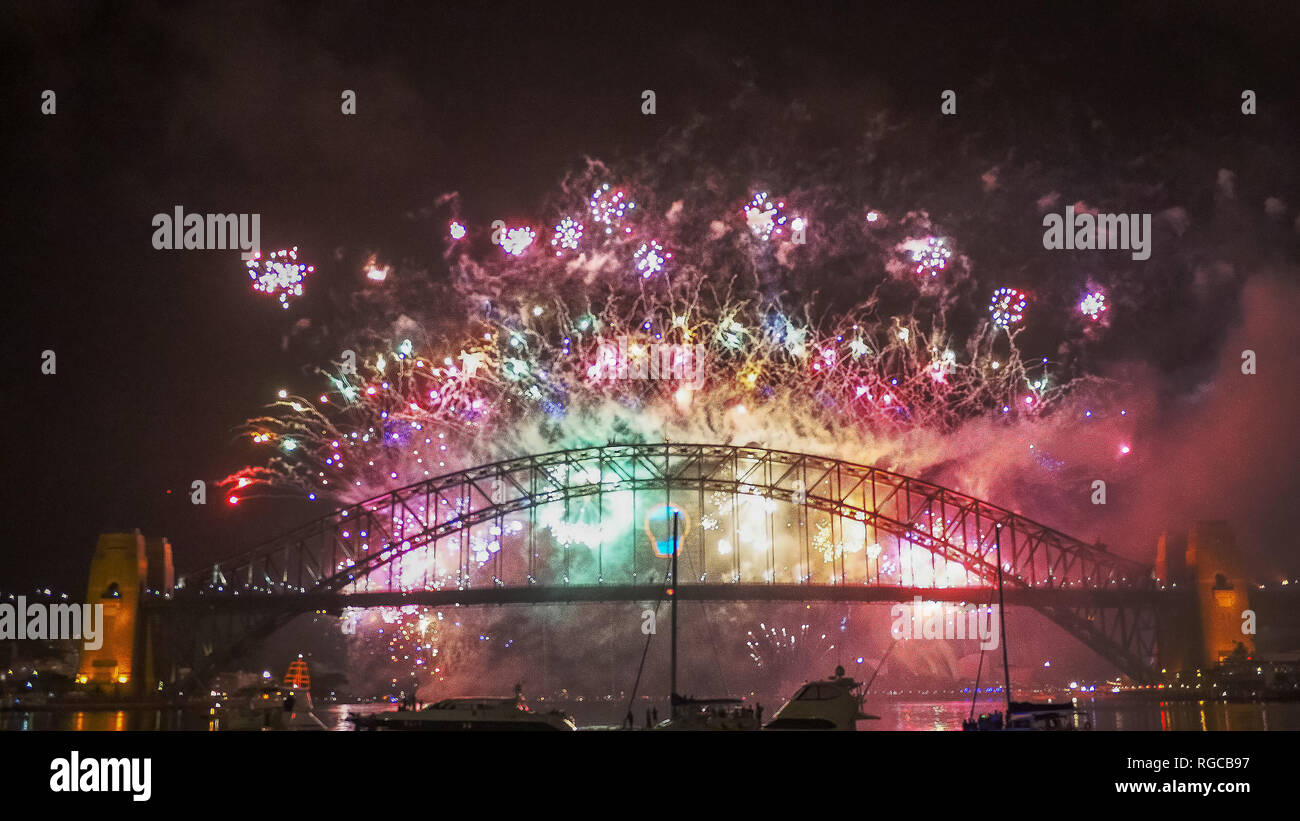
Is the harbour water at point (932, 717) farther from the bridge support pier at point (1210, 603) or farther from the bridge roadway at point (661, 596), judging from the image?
the bridge support pier at point (1210, 603)

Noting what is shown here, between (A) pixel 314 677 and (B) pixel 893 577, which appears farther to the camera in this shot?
(A) pixel 314 677

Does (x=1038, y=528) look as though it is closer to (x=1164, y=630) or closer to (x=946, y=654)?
(x=1164, y=630)

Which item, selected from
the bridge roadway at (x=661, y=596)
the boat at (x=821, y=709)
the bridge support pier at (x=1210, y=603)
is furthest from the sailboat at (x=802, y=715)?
the bridge support pier at (x=1210, y=603)

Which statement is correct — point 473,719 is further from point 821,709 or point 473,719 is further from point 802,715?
point 821,709

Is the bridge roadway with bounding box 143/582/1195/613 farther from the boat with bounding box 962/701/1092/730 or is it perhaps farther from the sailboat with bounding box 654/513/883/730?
the sailboat with bounding box 654/513/883/730

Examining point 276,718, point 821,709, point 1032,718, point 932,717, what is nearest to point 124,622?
point 276,718
